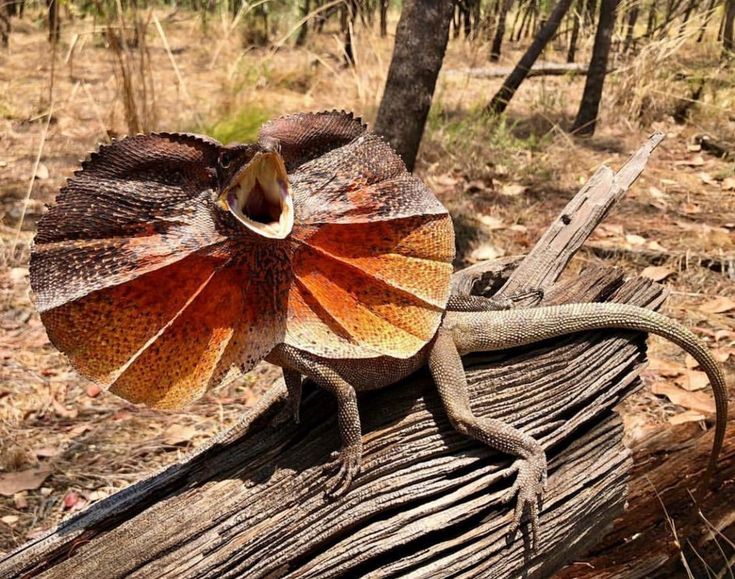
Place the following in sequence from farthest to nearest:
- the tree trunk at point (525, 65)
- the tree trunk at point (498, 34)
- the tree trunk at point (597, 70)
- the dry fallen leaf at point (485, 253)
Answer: the tree trunk at point (498, 34), the tree trunk at point (525, 65), the tree trunk at point (597, 70), the dry fallen leaf at point (485, 253)

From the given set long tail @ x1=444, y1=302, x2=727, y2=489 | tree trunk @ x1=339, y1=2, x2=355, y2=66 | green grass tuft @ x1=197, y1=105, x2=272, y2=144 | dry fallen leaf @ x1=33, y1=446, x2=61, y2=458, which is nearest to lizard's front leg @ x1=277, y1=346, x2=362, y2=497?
long tail @ x1=444, y1=302, x2=727, y2=489

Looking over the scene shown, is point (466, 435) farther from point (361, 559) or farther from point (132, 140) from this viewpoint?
point (132, 140)

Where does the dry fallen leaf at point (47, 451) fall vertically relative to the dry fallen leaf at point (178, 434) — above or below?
above

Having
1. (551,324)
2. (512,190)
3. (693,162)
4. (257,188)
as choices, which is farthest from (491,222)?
(257,188)

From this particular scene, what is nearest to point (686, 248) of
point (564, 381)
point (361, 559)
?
point (564, 381)

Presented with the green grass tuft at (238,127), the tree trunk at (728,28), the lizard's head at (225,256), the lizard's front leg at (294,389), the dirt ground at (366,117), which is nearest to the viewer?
the lizard's head at (225,256)

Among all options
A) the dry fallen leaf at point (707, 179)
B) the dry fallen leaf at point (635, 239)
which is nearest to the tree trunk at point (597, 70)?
the dry fallen leaf at point (707, 179)

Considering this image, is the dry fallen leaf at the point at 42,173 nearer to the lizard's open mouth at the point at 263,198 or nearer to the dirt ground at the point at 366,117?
the dirt ground at the point at 366,117
